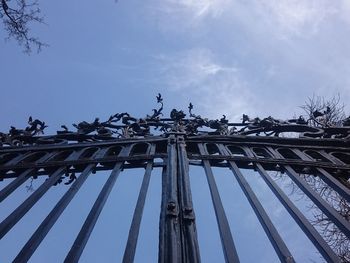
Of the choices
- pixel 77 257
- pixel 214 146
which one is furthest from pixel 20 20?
pixel 77 257

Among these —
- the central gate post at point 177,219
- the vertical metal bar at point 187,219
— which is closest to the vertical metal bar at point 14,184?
the central gate post at point 177,219

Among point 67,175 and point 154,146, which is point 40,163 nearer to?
point 67,175

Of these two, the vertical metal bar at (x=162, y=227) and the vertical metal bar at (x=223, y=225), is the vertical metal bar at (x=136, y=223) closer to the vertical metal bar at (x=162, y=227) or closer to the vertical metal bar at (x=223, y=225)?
the vertical metal bar at (x=162, y=227)

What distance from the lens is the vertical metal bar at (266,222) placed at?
293cm

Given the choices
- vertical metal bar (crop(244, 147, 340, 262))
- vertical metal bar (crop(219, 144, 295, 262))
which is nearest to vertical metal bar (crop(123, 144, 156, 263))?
vertical metal bar (crop(219, 144, 295, 262))

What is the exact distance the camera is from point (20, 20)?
287 inches

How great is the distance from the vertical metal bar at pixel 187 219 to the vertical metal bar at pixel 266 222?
1.73 ft

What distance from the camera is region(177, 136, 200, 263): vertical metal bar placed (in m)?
2.94

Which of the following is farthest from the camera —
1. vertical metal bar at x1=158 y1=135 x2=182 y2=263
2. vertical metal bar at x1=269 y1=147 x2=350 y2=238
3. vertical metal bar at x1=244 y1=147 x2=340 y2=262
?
vertical metal bar at x1=269 y1=147 x2=350 y2=238

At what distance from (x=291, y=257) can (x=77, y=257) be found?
1.50 meters

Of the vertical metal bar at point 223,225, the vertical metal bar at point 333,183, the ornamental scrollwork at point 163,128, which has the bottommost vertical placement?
the vertical metal bar at point 223,225

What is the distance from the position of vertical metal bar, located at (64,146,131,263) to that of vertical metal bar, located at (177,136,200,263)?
2.23ft

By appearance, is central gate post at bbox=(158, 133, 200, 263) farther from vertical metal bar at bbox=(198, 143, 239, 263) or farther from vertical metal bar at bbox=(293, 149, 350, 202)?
vertical metal bar at bbox=(293, 149, 350, 202)

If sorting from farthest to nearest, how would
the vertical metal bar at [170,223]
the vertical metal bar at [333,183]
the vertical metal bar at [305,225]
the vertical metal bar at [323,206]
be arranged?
the vertical metal bar at [333,183]
the vertical metal bar at [323,206]
the vertical metal bar at [305,225]
the vertical metal bar at [170,223]
